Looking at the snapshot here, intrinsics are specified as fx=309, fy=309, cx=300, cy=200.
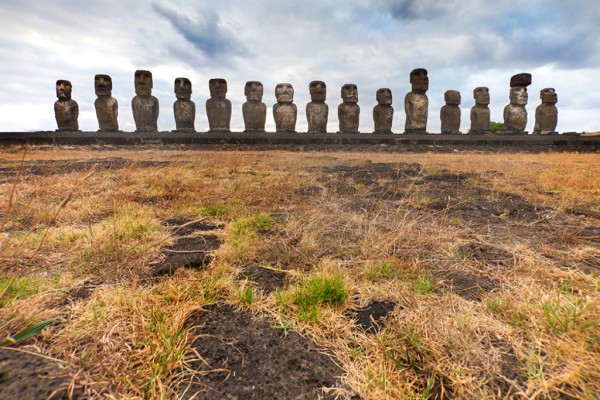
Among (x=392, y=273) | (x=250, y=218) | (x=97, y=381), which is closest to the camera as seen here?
(x=97, y=381)

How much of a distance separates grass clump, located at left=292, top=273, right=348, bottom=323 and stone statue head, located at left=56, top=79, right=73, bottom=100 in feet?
42.6

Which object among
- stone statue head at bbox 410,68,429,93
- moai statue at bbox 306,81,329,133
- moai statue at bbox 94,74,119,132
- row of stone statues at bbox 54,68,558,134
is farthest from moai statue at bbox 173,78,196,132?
stone statue head at bbox 410,68,429,93

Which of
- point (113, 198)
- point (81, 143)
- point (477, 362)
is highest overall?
point (81, 143)

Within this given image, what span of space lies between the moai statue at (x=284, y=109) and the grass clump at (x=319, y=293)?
10850 mm

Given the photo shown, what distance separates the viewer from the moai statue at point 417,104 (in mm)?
11828

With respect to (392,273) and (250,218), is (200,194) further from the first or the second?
(392,273)

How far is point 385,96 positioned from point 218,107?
6.32m

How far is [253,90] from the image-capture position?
11.4 meters

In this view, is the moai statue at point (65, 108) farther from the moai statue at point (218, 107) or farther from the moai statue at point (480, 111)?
the moai statue at point (480, 111)

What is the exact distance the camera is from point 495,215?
2.61 meters

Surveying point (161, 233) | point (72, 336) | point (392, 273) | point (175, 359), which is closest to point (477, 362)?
point (392, 273)

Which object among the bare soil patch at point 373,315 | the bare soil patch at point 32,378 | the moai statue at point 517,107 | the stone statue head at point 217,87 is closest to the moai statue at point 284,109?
the stone statue head at point 217,87

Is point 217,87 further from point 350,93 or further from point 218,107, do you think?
point 350,93

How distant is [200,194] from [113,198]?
75cm
